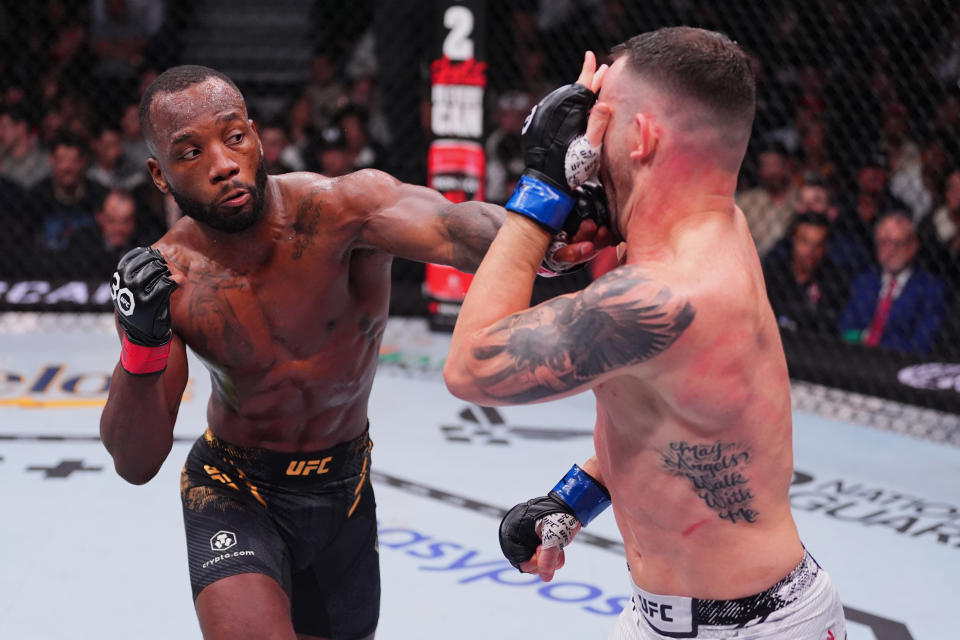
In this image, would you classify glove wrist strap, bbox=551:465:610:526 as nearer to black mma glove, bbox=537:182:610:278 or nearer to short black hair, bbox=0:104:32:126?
black mma glove, bbox=537:182:610:278

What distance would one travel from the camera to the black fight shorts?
186cm

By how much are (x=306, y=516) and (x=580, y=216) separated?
86 centimetres

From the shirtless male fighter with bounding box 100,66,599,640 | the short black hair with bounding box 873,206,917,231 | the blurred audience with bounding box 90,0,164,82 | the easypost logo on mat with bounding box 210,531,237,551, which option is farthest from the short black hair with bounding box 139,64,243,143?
the blurred audience with bounding box 90,0,164,82

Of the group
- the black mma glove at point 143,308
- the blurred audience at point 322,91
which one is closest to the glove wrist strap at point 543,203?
the black mma glove at point 143,308

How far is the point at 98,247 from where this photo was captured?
545 centimetres

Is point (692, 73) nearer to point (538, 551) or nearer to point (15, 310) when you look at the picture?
point (538, 551)

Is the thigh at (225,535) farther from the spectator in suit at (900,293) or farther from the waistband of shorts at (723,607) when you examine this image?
the spectator in suit at (900,293)

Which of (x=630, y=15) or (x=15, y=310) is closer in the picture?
(x=15, y=310)

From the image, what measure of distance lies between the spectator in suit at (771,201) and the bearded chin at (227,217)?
3.54 metres

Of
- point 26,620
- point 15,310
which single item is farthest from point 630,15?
point 26,620

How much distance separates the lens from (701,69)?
127 centimetres

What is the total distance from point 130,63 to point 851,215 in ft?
16.8

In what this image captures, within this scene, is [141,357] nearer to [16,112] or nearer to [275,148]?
[275,148]

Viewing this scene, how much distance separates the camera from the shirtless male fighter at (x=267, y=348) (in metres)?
1.74
